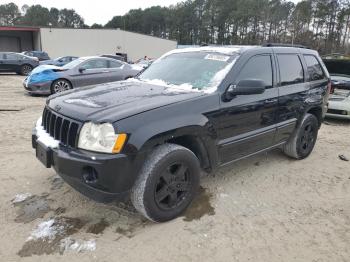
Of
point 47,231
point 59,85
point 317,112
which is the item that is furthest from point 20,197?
point 59,85

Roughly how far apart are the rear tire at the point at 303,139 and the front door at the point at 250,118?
0.79 meters

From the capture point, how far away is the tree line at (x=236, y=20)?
6066 cm

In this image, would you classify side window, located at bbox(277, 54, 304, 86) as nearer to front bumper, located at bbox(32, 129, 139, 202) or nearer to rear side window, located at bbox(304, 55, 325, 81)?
rear side window, located at bbox(304, 55, 325, 81)

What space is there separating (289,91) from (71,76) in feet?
26.5

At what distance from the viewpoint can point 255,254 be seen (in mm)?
3084

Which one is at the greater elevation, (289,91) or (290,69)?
(290,69)

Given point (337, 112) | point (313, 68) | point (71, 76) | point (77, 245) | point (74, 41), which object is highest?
point (74, 41)

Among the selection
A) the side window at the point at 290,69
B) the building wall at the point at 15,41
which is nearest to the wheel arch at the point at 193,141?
the side window at the point at 290,69

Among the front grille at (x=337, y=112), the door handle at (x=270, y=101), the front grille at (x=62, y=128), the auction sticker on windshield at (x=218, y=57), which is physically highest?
the auction sticker on windshield at (x=218, y=57)

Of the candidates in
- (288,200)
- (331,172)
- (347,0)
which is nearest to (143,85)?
(288,200)

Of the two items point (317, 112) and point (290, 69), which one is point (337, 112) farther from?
point (290, 69)

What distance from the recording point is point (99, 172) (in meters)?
2.98

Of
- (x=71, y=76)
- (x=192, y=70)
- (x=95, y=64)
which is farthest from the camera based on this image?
(x=95, y=64)

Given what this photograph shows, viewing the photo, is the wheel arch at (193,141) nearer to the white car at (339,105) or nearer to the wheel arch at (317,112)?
the wheel arch at (317,112)
